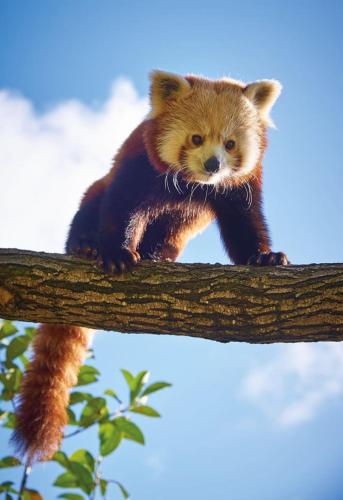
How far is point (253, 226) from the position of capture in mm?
4504

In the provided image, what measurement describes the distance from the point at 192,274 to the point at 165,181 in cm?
122

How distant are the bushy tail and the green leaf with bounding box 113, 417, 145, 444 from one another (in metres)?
0.46

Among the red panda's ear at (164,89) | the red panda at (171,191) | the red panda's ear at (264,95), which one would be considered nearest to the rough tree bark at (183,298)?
the red panda at (171,191)

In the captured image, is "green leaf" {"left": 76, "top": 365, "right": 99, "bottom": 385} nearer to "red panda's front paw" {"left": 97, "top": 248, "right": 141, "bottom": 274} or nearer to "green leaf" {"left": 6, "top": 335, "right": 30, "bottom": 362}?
"green leaf" {"left": 6, "top": 335, "right": 30, "bottom": 362}

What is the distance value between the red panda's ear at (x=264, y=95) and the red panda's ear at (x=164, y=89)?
0.54m

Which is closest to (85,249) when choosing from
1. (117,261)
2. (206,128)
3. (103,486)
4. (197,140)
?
(117,261)

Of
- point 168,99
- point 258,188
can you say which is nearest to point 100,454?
point 258,188

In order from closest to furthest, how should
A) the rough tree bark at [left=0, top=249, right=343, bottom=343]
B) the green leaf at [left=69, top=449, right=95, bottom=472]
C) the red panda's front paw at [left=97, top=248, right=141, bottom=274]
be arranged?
the rough tree bark at [left=0, top=249, right=343, bottom=343] → the red panda's front paw at [left=97, top=248, right=141, bottom=274] → the green leaf at [left=69, top=449, right=95, bottom=472]

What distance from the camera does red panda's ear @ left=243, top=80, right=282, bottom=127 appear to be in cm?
460

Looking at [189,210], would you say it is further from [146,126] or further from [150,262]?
[150,262]

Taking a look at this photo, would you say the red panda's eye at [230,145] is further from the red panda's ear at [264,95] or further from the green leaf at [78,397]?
the green leaf at [78,397]

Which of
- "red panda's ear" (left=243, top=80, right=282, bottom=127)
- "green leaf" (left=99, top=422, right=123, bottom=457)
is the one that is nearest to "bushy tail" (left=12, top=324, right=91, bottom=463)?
"green leaf" (left=99, top=422, right=123, bottom=457)

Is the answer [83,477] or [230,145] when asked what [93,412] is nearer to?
[83,477]

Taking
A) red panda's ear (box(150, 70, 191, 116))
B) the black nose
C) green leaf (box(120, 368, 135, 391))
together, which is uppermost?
red panda's ear (box(150, 70, 191, 116))
